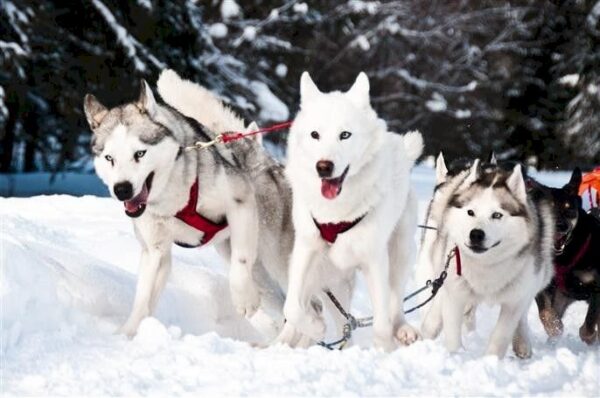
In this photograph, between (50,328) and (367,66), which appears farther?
(367,66)

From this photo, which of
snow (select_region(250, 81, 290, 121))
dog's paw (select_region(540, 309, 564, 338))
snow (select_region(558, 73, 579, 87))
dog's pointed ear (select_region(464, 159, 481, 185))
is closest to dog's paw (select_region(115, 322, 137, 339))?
dog's pointed ear (select_region(464, 159, 481, 185))

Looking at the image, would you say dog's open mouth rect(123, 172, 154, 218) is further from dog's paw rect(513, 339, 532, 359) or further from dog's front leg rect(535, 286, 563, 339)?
dog's front leg rect(535, 286, 563, 339)

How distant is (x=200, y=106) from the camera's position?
6121 millimetres

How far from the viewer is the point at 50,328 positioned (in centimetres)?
460

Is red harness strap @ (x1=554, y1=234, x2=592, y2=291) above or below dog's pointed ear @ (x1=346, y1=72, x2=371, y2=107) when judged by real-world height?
below

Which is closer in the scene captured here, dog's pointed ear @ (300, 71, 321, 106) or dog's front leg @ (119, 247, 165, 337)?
dog's pointed ear @ (300, 71, 321, 106)

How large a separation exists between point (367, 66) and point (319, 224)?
79.2ft

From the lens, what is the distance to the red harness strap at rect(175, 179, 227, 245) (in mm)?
5184

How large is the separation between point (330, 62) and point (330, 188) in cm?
2180

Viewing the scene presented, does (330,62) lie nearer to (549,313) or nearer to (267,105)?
(267,105)

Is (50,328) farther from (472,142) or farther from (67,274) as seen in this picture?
(472,142)

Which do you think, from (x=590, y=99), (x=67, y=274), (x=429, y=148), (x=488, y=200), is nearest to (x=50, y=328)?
(x=67, y=274)

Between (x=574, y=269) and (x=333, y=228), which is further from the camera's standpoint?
(x=574, y=269)

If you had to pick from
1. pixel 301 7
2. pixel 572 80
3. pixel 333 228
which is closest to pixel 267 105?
pixel 301 7
